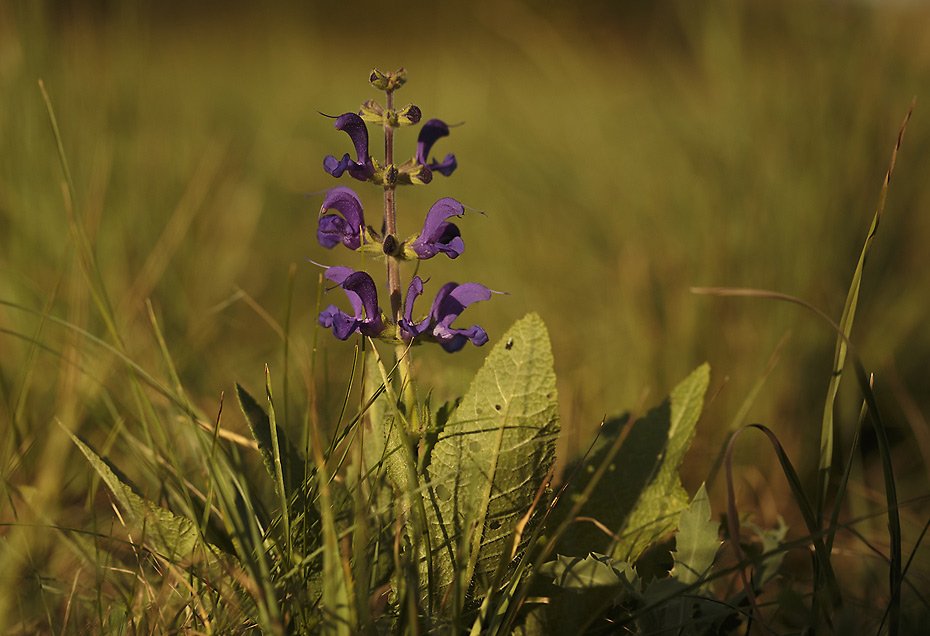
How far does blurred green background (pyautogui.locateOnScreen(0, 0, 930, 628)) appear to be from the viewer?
2.31 meters

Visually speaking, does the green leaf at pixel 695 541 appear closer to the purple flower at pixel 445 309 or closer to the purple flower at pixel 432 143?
the purple flower at pixel 445 309

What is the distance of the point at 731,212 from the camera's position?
251 cm

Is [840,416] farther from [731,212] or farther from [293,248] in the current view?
[293,248]

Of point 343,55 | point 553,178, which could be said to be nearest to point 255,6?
point 343,55

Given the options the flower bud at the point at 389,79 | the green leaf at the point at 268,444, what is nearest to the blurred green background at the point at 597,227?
the green leaf at the point at 268,444

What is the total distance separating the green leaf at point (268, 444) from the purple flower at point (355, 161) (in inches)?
14.3

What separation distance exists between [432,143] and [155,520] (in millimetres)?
687

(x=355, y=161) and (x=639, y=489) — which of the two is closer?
(x=355, y=161)

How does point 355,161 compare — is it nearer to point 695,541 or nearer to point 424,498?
point 424,498

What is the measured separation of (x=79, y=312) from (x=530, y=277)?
1416mm

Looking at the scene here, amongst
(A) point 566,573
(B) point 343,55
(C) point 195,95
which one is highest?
(B) point 343,55

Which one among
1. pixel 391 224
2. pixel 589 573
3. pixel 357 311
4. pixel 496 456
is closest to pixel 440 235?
pixel 391 224

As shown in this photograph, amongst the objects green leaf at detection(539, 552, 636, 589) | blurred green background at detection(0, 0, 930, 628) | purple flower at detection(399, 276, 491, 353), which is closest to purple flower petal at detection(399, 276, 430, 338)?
purple flower at detection(399, 276, 491, 353)

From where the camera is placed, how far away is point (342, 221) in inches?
50.2
